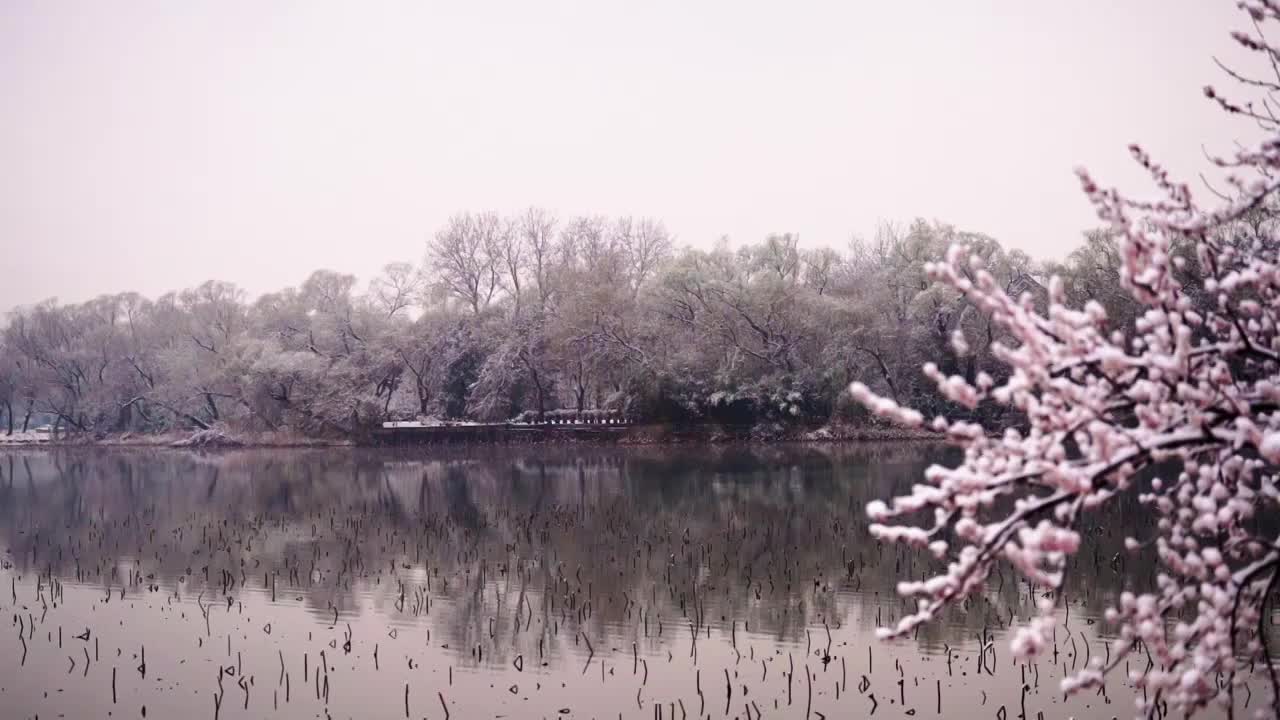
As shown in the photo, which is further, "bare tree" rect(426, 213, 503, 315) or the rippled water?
"bare tree" rect(426, 213, 503, 315)

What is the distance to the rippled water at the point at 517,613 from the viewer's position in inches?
453

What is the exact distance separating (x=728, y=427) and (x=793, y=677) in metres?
46.2

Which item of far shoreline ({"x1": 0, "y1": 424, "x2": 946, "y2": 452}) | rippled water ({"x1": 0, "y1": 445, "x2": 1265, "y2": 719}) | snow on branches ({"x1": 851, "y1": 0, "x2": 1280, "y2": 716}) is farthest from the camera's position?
far shoreline ({"x1": 0, "y1": 424, "x2": 946, "y2": 452})

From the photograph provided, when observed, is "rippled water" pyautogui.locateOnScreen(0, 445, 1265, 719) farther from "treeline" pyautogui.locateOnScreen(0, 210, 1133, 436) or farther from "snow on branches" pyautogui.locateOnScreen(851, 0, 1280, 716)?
"treeline" pyautogui.locateOnScreen(0, 210, 1133, 436)

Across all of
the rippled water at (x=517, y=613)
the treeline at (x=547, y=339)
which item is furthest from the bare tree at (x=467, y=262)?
the rippled water at (x=517, y=613)

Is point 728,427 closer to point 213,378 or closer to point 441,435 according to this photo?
point 441,435

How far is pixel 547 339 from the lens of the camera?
209 feet

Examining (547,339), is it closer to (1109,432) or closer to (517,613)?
(517,613)

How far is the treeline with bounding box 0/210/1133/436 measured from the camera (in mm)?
56031

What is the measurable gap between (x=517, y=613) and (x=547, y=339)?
160 feet

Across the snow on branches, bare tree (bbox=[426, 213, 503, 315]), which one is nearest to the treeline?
bare tree (bbox=[426, 213, 503, 315])

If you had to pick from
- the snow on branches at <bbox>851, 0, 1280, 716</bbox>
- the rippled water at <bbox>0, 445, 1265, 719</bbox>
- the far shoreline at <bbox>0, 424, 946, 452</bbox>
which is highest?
the snow on branches at <bbox>851, 0, 1280, 716</bbox>

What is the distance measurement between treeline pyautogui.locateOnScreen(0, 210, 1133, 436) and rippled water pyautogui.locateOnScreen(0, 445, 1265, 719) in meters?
26.1

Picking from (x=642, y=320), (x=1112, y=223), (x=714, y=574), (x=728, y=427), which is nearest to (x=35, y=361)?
(x=642, y=320)
